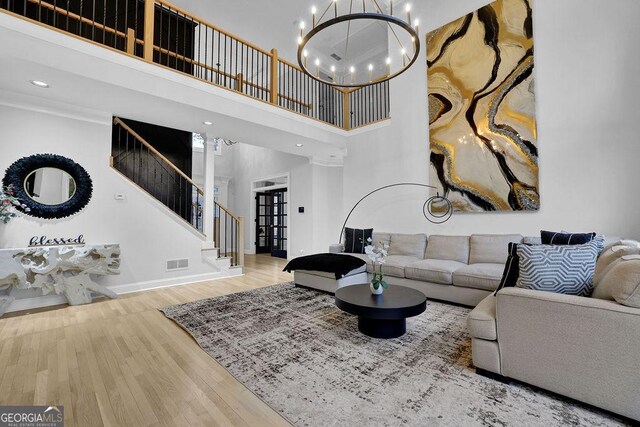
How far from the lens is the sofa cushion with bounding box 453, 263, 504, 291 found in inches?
124

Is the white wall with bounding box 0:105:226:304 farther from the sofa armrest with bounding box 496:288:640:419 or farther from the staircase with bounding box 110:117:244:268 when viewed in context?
the sofa armrest with bounding box 496:288:640:419

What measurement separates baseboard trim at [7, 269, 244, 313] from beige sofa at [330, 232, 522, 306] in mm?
2756

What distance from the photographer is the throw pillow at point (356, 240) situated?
4.96m

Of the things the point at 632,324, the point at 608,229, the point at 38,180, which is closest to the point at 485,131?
the point at 608,229

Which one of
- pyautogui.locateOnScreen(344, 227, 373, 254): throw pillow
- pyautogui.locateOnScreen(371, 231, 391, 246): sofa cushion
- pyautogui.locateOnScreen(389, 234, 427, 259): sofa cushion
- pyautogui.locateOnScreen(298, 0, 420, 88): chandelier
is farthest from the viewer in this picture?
pyautogui.locateOnScreen(298, 0, 420, 88): chandelier

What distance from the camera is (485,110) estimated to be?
4238mm

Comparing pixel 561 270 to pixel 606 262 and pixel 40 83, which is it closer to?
pixel 606 262

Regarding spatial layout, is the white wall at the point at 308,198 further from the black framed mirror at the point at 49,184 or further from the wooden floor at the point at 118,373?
the black framed mirror at the point at 49,184

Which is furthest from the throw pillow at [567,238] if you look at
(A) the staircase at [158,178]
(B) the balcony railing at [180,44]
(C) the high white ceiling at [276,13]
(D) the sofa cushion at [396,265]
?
(A) the staircase at [158,178]

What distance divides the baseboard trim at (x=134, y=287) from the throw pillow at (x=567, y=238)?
16.1ft

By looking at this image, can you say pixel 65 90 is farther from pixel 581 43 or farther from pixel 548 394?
pixel 581 43

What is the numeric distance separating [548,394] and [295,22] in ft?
23.7

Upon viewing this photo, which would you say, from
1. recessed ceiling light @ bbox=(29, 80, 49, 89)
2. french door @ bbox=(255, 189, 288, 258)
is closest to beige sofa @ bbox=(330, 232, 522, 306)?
french door @ bbox=(255, 189, 288, 258)

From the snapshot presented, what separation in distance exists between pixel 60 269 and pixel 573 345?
514cm
